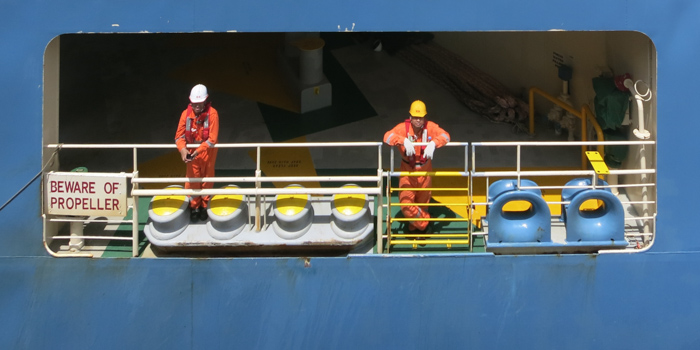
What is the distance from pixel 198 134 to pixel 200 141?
0.23 ft

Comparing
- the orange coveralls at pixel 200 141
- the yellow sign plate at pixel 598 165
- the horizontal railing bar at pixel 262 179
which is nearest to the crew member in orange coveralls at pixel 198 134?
the orange coveralls at pixel 200 141

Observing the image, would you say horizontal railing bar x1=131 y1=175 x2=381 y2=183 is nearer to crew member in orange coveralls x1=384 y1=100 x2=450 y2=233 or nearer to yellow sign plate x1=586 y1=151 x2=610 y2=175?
crew member in orange coveralls x1=384 y1=100 x2=450 y2=233

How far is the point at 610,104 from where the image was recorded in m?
7.71

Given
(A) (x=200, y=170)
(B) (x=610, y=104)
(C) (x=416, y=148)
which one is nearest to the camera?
(C) (x=416, y=148)

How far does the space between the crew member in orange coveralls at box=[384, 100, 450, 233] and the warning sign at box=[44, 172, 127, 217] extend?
2349mm

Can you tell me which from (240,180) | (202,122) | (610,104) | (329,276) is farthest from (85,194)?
(610,104)

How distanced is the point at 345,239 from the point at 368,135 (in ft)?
9.18

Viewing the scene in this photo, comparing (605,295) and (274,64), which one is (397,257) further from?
(274,64)

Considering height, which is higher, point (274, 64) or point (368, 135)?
point (274, 64)

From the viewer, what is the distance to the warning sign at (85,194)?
663 centimetres

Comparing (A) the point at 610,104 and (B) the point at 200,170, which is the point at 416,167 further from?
(A) the point at 610,104

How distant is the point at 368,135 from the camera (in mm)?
9422

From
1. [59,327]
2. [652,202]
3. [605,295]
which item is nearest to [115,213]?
[59,327]

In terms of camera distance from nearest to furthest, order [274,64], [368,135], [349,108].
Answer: [368,135] → [349,108] → [274,64]
